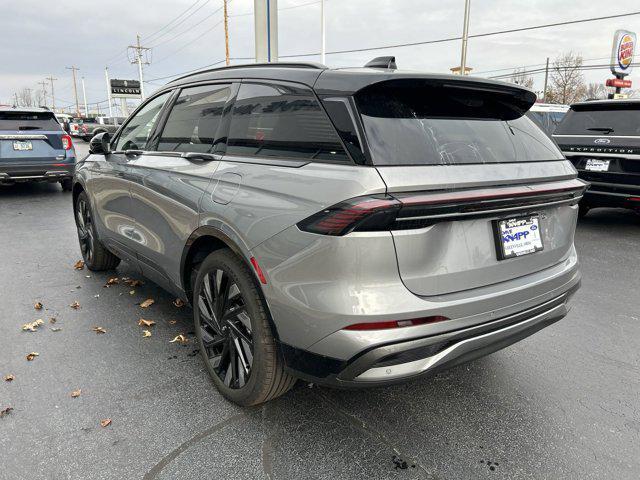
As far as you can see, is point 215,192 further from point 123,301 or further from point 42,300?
point 42,300

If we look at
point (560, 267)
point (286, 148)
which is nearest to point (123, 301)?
point (286, 148)

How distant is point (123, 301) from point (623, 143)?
21.0 ft

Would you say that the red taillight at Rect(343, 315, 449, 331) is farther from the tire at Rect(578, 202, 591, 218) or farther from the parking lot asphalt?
the tire at Rect(578, 202, 591, 218)

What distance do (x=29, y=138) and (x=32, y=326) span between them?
7.13m

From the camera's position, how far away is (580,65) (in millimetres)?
47344

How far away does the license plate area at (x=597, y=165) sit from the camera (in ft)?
21.3

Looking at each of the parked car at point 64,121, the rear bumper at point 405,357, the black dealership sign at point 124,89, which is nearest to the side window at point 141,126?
the rear bumper at point 405,357

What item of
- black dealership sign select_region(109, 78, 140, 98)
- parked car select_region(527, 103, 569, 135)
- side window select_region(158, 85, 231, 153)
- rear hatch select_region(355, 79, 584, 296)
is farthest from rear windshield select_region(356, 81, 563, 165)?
black dealership sign select_region(109, 78, 140, 98)

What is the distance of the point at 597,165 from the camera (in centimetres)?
660

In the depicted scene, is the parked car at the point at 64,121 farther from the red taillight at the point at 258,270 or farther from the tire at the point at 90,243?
the red taillight at the point at 258,270

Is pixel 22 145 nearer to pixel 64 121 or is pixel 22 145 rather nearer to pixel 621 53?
pixel 621 53

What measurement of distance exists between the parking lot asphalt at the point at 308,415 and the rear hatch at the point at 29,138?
6517 mm

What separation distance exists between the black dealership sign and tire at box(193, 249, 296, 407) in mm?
76435

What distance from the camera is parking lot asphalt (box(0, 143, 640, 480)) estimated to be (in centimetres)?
223
